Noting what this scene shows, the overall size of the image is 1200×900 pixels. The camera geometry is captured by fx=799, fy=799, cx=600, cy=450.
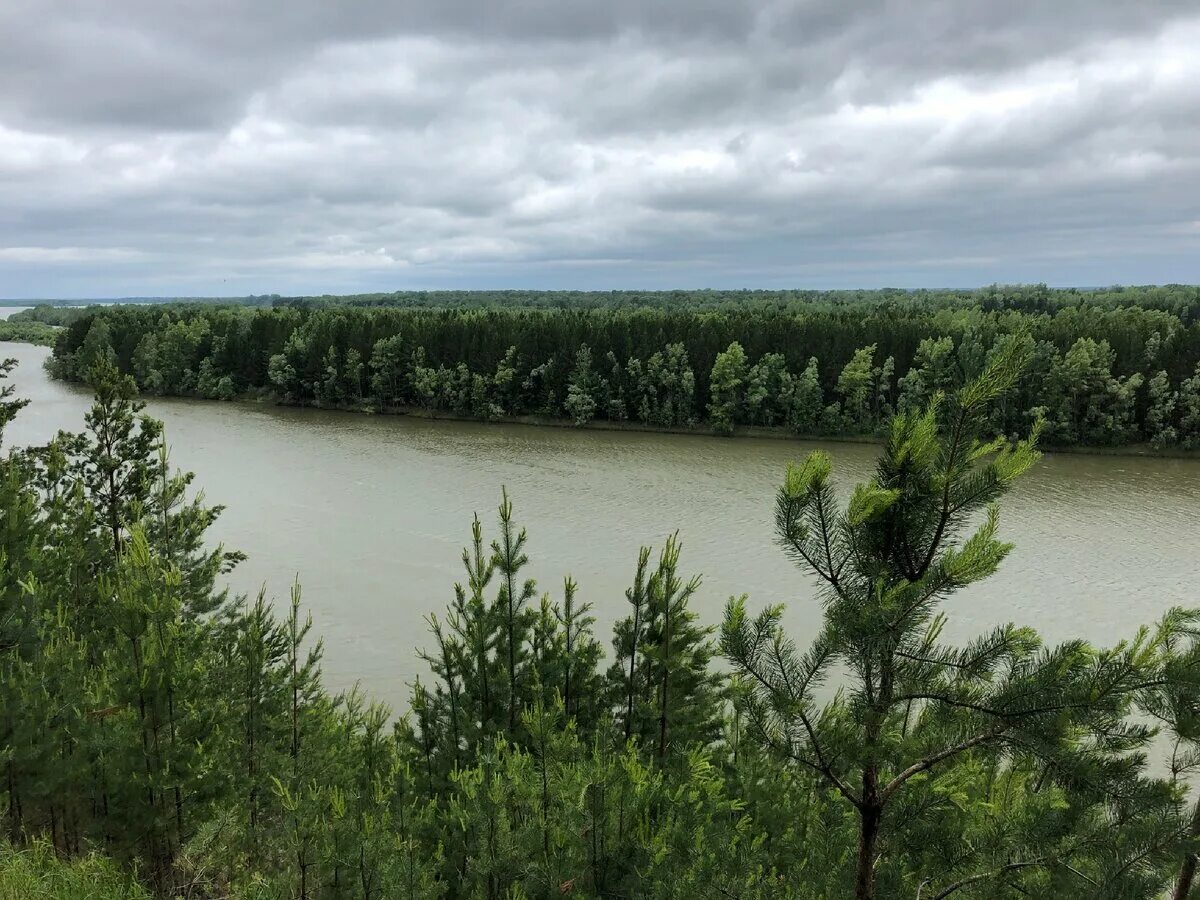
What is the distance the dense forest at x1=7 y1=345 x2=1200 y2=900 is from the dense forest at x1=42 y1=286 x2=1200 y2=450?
128ft

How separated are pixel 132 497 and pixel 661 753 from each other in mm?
11156

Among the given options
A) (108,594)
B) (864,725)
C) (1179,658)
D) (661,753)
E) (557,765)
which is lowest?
(661,753)

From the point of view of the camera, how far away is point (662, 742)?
8.98 m

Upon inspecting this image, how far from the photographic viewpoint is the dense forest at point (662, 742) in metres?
3.57

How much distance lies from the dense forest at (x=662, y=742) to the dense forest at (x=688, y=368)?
3913cm

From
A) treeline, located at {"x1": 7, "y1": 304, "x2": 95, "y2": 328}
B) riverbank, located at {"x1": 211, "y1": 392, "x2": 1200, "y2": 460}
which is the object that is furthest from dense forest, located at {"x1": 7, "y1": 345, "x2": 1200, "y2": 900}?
treeline, located at {"x1": 7, "y1": 304, "x2": 95, "y2": 328}

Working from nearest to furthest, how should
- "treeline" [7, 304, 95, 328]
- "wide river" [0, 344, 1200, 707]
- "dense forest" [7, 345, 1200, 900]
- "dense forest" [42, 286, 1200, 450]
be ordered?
1. "dense forest" [7, 345, 1200, 900]
2. "wide river" [0, 344, 1200, 707]
3. "dense forest" [42, 286, 1200, 450]
4. "treeline" [7, 304, 95, 328]

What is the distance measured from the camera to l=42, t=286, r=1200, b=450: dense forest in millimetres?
50219

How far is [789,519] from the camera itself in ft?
12.3

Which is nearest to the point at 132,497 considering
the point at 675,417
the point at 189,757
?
the point at 189,757

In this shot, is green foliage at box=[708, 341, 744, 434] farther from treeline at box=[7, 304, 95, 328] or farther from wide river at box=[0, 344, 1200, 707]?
treeline at box=[7, 304, 95, 328]

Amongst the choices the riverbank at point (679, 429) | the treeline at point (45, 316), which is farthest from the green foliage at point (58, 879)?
the treeline at point (45, 316)

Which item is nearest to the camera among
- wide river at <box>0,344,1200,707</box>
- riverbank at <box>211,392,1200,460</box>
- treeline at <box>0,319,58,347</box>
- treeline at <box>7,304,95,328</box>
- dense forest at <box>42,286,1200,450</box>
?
wide river at <box>0,344,1200,707</box>

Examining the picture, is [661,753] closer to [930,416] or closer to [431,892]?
[431,892]
